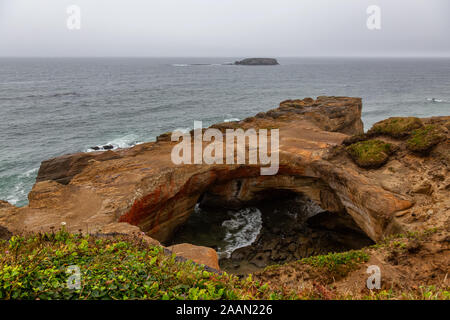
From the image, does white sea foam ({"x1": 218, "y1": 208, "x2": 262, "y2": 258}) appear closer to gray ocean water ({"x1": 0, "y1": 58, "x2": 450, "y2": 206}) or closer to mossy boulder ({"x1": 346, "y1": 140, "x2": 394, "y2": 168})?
mossy boulder ({"x1": 346, "y1": 140, "x2": 394, "y2": 168})

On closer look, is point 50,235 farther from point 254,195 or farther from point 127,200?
point 254,195

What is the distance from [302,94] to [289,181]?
61676 millimetres

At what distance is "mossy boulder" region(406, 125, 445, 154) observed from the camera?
15016mm

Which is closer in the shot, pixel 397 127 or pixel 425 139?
pixel 425 139

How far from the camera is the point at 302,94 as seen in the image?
248 feet

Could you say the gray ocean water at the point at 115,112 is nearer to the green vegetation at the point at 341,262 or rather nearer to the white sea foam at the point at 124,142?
the white sea foam at the point at 124,142

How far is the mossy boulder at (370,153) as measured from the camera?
15.9 m

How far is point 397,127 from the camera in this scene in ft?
57.9

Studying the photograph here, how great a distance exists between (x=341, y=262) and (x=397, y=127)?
11.8m

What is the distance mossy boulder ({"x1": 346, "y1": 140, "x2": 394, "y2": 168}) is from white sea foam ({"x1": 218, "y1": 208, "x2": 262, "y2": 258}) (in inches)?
331

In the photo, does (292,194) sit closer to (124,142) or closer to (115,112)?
(124,142)

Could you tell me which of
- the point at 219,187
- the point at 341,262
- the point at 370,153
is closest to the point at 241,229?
the point at 219,187
